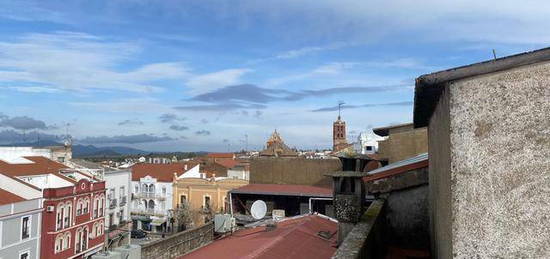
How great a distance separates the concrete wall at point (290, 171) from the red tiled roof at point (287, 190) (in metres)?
0.58

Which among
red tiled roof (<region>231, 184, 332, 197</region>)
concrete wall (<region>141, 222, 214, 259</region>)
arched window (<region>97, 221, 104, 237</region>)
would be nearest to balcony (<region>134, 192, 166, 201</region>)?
arched window (<region>97, 221, 104, 237</region>)

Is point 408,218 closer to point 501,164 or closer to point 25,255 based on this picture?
point 501,164


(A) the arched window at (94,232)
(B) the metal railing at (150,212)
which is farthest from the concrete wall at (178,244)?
(B) the metal railing at (150,212)

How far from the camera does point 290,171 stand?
2894 centimetres

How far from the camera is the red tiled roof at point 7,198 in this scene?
26484mm

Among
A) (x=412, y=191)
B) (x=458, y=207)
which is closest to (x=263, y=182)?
(x=412, y=191)

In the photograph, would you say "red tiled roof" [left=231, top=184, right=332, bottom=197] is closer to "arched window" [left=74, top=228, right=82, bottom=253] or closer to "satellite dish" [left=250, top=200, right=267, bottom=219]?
"satellite dish" [left=250, top=200, right=267, bottom=219]

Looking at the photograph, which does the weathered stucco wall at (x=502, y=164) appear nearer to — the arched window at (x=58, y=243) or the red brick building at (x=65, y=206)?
the red brick building at (x=65, y=206)

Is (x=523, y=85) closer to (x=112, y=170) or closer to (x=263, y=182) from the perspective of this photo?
(x=263, y=182)

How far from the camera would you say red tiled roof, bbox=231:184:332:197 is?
26078 mm

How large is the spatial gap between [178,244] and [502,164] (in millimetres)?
11203

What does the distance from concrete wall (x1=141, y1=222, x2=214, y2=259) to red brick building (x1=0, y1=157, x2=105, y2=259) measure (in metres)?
19.9

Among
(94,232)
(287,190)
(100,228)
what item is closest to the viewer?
(287,190)

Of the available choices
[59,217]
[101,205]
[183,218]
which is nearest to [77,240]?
[59,217]
